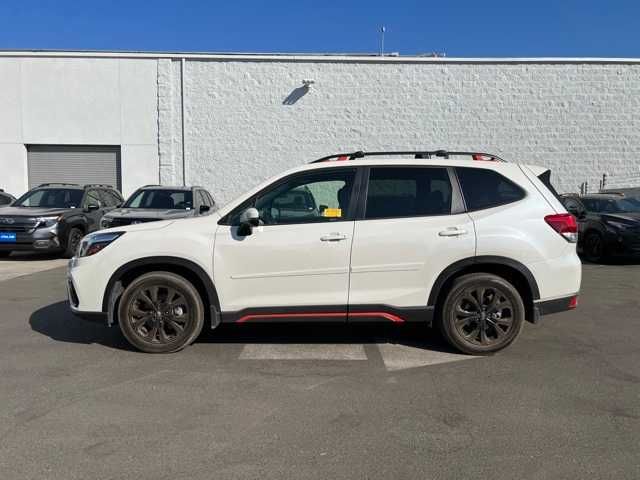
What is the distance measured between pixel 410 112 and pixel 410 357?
14178 millimetres

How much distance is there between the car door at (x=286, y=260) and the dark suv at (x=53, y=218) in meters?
8.01

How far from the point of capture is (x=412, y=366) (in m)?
4.75

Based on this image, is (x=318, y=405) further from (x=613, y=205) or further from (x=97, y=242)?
(x=613, y=205)

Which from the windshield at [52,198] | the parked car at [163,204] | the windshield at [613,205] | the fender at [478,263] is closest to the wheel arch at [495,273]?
the fender at [478,263]

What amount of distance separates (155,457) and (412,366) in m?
2.43

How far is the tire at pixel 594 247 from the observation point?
11429 millimetres

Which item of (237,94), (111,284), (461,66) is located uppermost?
(461,66)

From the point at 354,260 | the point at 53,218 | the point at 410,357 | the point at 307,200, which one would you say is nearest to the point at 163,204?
the point at 53,218

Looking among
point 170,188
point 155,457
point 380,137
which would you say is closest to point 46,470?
point 155,457

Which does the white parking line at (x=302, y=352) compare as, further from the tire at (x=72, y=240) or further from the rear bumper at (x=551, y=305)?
the tire at (x=72, y=240)

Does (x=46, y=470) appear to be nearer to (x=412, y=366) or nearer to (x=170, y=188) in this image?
(x=412, y=366)

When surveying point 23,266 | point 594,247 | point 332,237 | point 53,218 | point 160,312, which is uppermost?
point 332,237

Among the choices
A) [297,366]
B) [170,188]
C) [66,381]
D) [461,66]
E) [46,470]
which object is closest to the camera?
[46,470]

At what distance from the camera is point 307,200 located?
5.07 m
